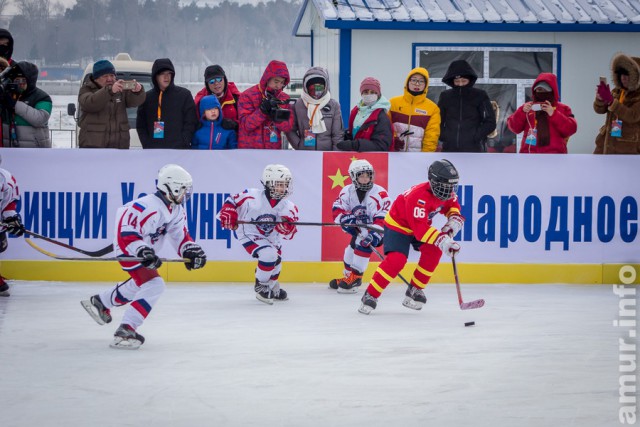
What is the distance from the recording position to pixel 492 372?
6156mm

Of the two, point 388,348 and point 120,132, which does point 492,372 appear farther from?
point 120,132

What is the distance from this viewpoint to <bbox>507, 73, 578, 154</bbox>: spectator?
1047 cm

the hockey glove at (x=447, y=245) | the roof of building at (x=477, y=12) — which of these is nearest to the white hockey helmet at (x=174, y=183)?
the hockey glove at (x=447, y=245)

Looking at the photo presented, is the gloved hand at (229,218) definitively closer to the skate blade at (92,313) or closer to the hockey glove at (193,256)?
the hockey glove at (193,256)

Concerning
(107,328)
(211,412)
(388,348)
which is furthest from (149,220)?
(211,412)

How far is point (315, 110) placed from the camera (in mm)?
10305

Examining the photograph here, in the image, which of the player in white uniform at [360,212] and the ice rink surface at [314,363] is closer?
the ice rink surface at [314,363]

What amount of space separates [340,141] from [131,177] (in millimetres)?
1988

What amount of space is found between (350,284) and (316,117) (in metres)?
1.68

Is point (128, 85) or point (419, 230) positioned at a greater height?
point (128, 85)

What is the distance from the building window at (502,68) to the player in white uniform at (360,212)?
15.3 feet

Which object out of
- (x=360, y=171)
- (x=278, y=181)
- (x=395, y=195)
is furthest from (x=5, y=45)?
(x=395, y=195)

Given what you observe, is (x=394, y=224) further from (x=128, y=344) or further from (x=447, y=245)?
(x=128, y=344)

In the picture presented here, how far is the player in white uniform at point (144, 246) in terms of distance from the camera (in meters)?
6.98
